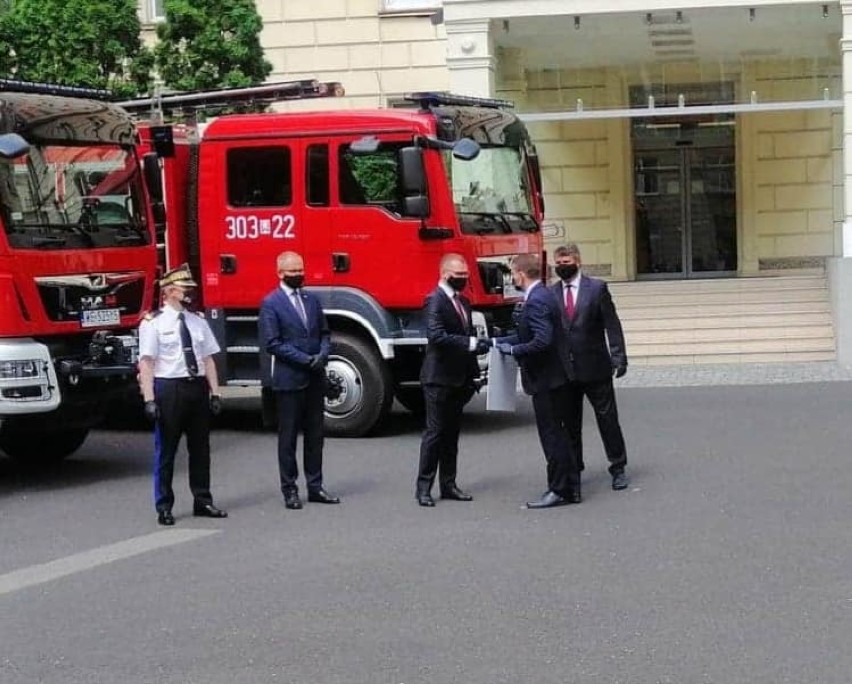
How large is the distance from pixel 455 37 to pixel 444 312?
33.9 feet

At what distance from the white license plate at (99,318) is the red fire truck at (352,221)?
1970mm

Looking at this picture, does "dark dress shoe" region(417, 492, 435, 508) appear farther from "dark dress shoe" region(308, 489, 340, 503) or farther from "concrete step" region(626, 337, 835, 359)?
"concrete step" region(626, 337, 835, 359)

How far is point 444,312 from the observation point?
9945 mm

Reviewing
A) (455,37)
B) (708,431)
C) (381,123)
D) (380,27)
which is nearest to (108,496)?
(381,123)

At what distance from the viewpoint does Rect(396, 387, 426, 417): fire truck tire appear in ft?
48.2

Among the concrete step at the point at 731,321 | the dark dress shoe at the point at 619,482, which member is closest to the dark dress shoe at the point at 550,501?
the dark dress shoe at the point at 619,482

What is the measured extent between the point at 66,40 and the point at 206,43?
1555 millimetres

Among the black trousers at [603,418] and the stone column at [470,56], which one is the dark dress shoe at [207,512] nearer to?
the black trousers at [603,418]

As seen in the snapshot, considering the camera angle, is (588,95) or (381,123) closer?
(381,123)

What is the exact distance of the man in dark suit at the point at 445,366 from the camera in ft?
32.7

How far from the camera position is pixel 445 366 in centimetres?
1007

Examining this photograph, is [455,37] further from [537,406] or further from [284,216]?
[537,406]

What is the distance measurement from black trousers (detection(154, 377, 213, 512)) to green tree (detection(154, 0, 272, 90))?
27.1ft

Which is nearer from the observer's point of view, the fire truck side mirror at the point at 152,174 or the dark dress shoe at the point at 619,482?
the dark dress shoe at the point at 619,482
